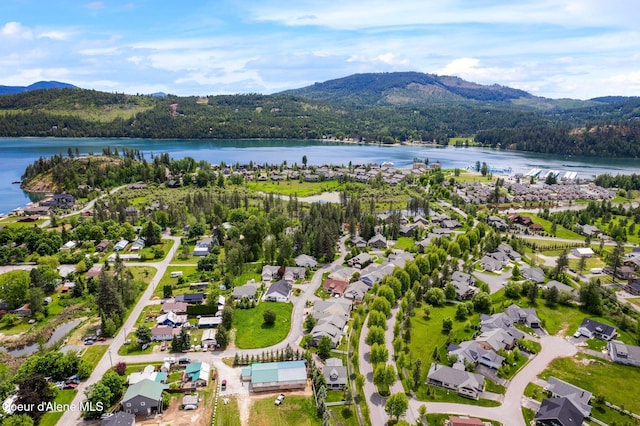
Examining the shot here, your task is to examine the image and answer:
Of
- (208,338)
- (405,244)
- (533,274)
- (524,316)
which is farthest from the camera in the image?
(405,244)

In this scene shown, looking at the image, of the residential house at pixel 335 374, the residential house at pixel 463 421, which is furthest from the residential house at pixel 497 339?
the residential house at pixel 335 374

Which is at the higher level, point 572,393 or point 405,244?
point 405,244

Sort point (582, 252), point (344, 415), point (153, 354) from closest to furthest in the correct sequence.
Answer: point (344, 415), point (153, 354), point (582, 252)

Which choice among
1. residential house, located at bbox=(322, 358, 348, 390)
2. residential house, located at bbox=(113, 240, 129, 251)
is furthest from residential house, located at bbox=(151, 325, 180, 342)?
residential house, located at bbox=(113, 240, 129, 251)

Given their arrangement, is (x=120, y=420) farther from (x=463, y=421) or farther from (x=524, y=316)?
(x=524, y=316)

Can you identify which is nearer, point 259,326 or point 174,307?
point 259,326

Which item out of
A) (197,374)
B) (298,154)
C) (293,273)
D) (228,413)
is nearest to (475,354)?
(228,413)

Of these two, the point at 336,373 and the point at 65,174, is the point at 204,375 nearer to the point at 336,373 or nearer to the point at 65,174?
the point at 336,373
